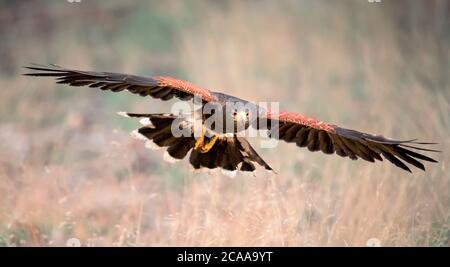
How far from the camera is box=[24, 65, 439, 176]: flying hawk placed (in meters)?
6.39

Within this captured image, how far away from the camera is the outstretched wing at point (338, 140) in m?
6.87

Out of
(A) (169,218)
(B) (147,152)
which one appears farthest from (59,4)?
(A) (169,218)

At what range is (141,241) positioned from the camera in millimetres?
8820

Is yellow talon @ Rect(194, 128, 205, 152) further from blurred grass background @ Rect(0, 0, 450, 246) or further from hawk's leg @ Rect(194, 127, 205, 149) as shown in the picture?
blurred grass background @ Rect(0, 0, 450, 246)

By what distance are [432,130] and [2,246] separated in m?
→ 5.29

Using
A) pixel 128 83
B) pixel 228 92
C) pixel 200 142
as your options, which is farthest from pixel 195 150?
pixel 228 92

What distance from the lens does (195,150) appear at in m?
7.70

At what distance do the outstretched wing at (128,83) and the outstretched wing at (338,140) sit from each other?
2.76 ft

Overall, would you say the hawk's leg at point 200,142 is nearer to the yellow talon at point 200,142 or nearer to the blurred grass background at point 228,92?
the yellow talon at point 200,142

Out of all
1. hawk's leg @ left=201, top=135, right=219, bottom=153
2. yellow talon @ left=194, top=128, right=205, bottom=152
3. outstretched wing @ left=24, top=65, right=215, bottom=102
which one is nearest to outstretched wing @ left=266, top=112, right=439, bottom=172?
hawk's leg @ left=201, top=135, right=219, bottom=153

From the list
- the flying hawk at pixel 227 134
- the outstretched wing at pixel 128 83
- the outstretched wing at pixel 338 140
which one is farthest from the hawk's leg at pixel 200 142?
the outstretched wing at pixel 128 83

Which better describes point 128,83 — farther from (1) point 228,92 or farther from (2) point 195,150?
(1) point 228,92

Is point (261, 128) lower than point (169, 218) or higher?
higher

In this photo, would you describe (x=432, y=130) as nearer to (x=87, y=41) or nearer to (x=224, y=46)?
(x=224, y=46)
